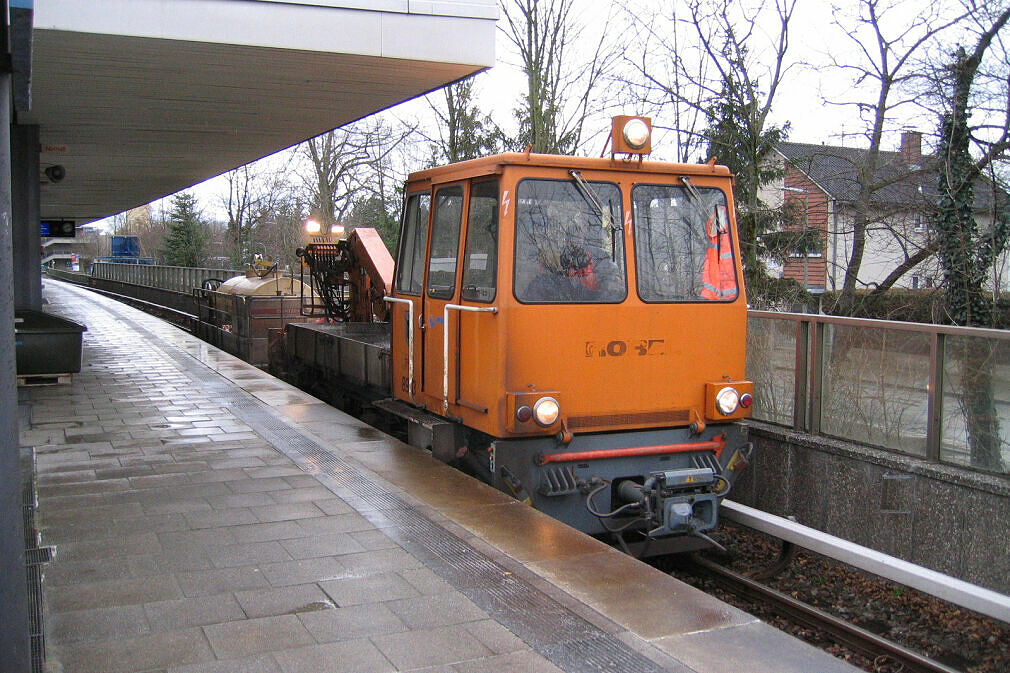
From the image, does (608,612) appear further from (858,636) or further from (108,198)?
(108,198)

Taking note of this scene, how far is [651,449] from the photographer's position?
616 centimetres

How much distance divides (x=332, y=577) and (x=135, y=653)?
3.56 ft

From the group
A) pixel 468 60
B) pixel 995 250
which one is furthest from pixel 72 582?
pixel 995 250

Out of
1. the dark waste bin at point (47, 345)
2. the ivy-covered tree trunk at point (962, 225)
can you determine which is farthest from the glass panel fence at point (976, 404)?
the dark waste bin at point (47, 345)

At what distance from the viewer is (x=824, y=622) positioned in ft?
17.4

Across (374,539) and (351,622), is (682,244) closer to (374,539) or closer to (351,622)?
(374,539)

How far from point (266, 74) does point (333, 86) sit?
837mm

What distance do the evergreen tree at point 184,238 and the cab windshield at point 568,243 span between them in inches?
1660

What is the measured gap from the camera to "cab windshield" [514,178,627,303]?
5926 mm

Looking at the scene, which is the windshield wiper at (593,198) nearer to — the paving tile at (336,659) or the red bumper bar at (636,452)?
the red bumper bar at (636,452)

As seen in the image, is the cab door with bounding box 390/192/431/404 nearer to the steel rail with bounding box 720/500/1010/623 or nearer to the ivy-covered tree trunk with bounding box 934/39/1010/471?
the steel rail with bounding box 720/500/1010/623

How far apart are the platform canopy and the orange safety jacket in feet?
10.9

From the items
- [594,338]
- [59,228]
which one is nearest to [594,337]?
[594,338]

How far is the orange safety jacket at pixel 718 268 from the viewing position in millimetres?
6473
